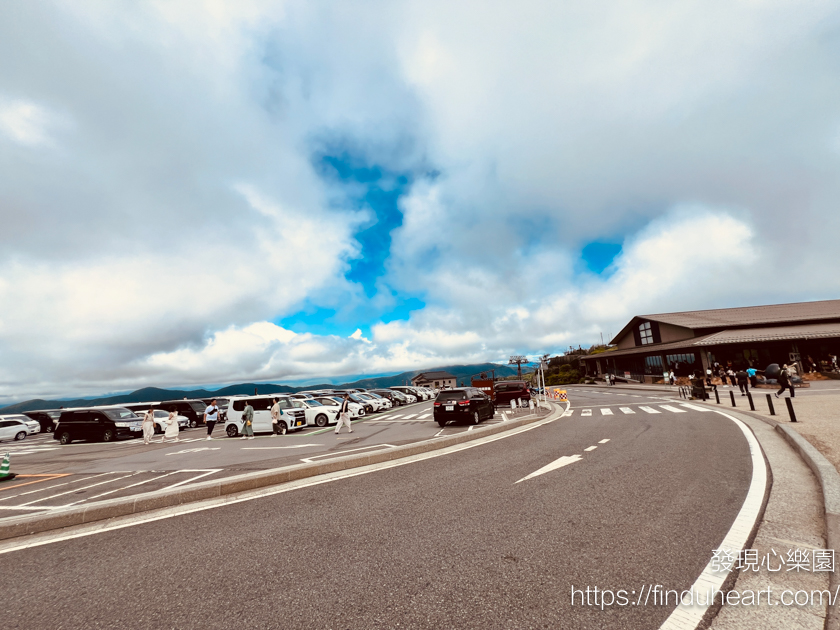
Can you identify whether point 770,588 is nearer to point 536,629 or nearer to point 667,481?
point 536,629

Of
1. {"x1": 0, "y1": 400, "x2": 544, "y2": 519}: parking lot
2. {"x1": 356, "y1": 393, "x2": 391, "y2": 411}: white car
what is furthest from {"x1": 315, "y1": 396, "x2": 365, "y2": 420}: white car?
{"x1": 0, "y1": 400, "x2": 544, "y2": 519}: parking lot

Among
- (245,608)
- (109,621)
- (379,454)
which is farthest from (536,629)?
(379,454)

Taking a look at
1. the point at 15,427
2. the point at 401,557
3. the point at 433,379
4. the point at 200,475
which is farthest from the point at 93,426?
the point at 433,379

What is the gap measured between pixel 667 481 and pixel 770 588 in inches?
134

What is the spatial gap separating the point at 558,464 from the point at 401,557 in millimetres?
4995

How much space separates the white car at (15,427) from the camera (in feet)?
98.9

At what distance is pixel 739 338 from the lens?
35.2m

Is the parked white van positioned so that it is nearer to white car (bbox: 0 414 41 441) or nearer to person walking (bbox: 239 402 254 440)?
person walking (bbox: 239 402 254 440)

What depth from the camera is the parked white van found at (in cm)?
1994

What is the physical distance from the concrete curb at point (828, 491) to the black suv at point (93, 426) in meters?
28.7

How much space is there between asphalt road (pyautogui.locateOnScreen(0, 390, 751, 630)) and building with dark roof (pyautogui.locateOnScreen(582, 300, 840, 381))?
3718cm

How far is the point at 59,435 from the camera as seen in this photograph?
22.7 meters

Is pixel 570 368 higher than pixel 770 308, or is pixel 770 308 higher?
pixel 770 308

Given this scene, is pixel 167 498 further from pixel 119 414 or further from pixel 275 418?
pixel 119 414
